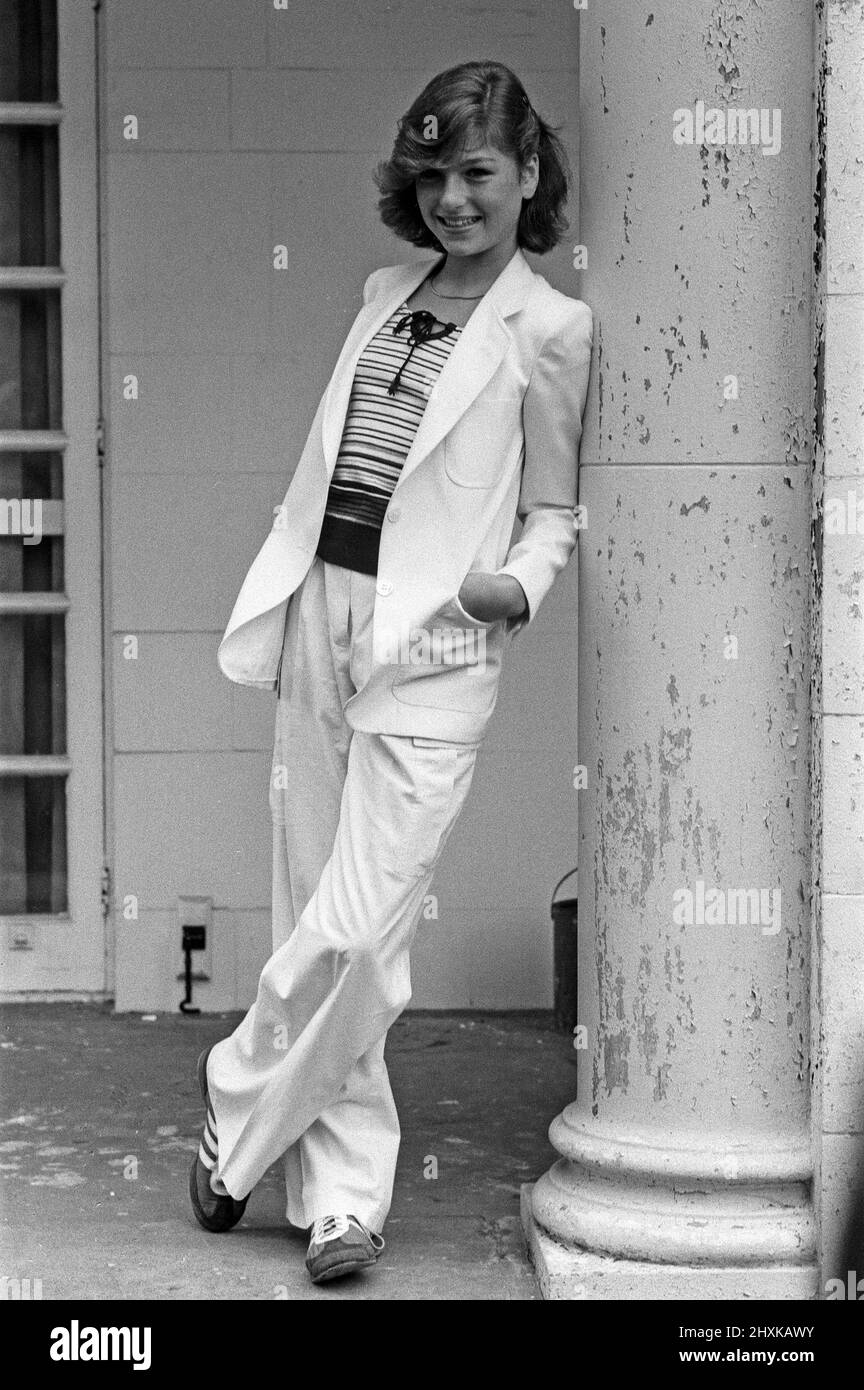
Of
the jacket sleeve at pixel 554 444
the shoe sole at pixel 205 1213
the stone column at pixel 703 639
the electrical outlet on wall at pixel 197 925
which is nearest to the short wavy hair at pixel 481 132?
the stone column at pixel 703 639

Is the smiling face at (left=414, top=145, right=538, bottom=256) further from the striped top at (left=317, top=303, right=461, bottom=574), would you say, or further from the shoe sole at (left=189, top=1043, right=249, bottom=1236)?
the shoe sole at (left=189, top=1043, right=249, bottom=1236)

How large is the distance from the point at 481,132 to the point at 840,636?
1.14 meters

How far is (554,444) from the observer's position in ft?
12.6

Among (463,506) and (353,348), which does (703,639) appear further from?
(353,348)

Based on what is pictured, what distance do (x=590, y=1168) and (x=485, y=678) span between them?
95 cm

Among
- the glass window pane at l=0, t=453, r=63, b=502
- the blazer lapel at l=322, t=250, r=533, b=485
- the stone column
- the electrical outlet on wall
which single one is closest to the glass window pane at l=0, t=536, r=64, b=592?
the glass window pane at l=0, t=453, r=63, b=502

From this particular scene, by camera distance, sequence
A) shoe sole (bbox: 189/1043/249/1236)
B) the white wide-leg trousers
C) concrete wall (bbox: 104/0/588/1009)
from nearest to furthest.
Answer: the white wide-leg trousers → shoe sole (bbox: 189/1043/249/1236) → concrete wall (bbox: 104/0/588/1009)

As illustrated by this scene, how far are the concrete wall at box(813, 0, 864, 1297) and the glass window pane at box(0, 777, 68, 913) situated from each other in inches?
121

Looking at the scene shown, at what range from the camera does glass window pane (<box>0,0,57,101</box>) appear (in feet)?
19.8

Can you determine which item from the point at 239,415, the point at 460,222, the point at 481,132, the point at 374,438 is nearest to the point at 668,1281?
the point at 374,438

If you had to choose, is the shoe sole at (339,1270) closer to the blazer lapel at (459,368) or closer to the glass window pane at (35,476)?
the blazer lapel at (459,368)

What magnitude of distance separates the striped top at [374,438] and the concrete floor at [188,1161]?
1.37 m
